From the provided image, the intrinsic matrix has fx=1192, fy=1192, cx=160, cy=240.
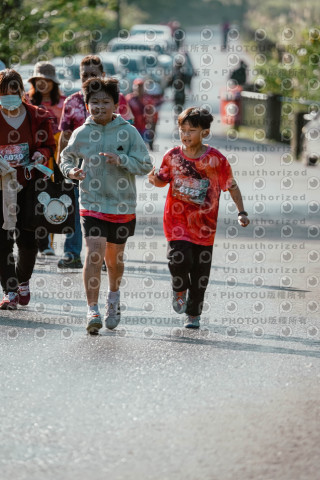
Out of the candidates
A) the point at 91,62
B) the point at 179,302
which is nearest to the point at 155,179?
the point at 179,302

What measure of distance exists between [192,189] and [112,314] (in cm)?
98

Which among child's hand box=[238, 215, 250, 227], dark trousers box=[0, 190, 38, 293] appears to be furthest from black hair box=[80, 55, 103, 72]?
child's hand box=[238, 215, 250, 227]

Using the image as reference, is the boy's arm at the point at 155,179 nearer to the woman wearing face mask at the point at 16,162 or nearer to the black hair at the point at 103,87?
the black hair at the point at 103,87

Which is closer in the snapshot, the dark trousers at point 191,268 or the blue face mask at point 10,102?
the dark trousers at point 191,268

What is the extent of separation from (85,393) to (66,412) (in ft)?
1.20

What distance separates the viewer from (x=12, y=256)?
339 inches

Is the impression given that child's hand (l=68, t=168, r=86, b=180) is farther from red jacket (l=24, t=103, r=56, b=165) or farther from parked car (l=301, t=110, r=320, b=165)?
parked car (l=301, t=110, r=320, b=165)

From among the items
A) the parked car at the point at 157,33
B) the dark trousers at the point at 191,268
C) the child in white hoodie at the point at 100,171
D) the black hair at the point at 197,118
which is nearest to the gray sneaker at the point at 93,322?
the child in white hoodie at the point at 100,171

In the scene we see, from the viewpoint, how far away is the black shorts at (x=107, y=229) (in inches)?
303

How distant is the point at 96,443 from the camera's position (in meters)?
5.39

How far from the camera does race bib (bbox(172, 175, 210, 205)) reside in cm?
779

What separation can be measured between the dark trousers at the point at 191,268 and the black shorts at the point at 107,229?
1.12 ft

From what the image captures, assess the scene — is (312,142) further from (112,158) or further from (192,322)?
(112,158)

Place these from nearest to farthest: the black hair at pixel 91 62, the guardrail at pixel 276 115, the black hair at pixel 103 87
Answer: the black hair at pixel 103 87 → the black hair at pixel 91 62 → the guardrail at pixel 276 115
